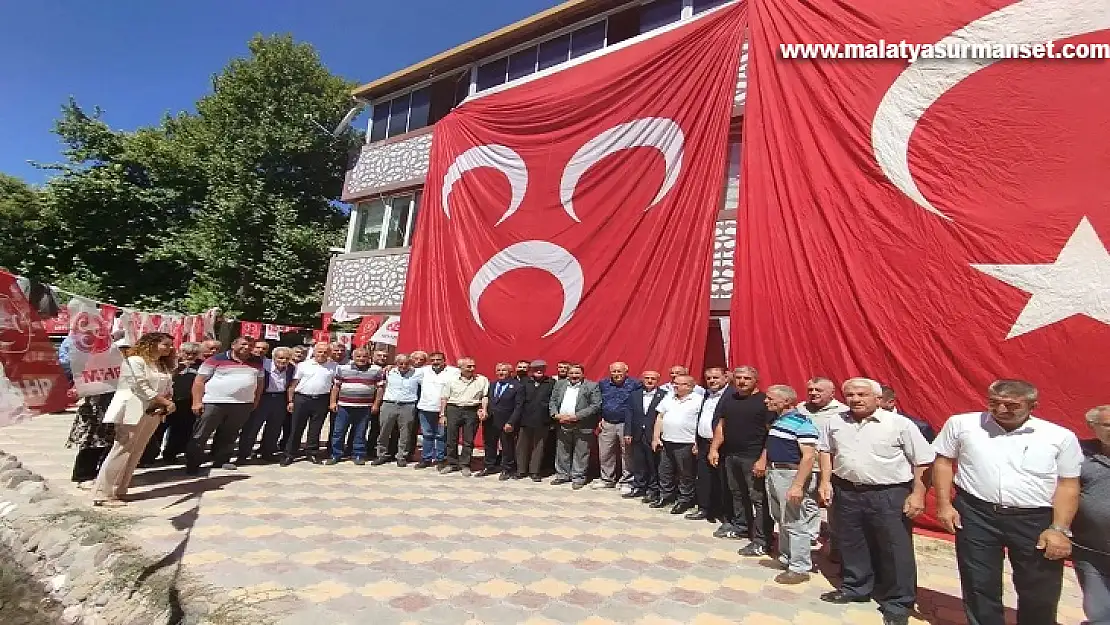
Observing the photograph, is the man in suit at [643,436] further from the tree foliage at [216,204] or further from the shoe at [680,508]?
the tree foliage at [216,204]

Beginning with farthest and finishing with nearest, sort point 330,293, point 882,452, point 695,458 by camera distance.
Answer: point 330,293, point 695,458, point 882,452

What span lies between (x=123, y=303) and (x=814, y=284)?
21.8m

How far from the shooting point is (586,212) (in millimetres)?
7781

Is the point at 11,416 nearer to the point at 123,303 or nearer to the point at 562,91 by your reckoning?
the point at 562,91

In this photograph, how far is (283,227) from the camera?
708 inches

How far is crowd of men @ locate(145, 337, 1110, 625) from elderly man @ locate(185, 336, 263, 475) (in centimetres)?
2

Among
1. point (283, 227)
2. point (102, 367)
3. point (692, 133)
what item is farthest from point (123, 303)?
point (692, 133)

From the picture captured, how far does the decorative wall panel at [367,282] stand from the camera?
12.6 m

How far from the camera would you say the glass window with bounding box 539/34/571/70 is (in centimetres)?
1091

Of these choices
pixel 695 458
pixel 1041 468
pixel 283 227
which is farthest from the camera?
pixel 283 227

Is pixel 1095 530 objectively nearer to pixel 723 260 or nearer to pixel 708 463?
pixel 708 463

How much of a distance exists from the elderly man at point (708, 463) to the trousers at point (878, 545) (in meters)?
1.54

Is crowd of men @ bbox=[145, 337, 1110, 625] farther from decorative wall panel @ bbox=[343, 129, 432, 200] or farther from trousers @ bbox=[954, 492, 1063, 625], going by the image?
decorative wall panel @ bbox=[343, 129, 432, 200]

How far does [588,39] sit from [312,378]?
7.72 m
